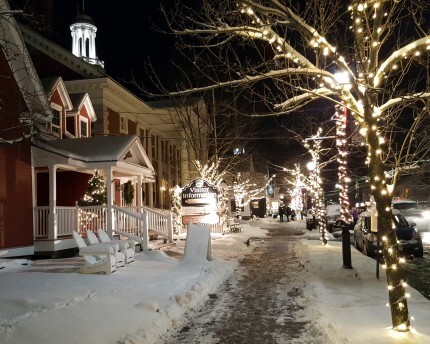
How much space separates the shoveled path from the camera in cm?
728

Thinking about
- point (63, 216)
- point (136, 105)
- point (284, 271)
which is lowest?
point (284, 271)

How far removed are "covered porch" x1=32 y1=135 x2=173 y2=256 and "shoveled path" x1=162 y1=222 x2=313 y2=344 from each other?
17.7ft

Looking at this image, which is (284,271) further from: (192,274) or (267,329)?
(267,329)

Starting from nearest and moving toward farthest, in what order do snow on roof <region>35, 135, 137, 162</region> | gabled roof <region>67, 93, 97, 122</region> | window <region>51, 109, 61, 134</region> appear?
snow on roof <region>35, 135, 137, 162</region> < window <region>51, 109, 61, 134</region> < gabled roof <region>67, 93, 97, 122</region>

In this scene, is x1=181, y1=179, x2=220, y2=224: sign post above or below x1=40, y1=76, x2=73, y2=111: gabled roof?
below

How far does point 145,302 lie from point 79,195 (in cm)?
1332

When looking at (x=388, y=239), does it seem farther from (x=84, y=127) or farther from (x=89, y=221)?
(x=84, y=127)

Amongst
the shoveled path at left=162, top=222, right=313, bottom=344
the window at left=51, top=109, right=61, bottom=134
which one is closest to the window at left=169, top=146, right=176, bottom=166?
the window at left=51, top=109, right=61, bottom=134

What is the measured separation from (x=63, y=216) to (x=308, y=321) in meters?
10.6

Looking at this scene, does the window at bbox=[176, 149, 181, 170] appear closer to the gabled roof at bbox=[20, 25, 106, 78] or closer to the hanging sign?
the hanging sign

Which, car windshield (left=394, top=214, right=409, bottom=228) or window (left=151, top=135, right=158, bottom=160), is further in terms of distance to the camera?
window (left=151, top=135, right=158, bottom=160)

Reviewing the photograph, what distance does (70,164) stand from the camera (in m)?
16.2

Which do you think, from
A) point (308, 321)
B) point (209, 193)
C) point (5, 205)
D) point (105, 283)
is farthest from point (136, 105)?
point (308, 321)

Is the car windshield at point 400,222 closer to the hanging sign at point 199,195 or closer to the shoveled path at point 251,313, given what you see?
the shoveled path at point 251,313
